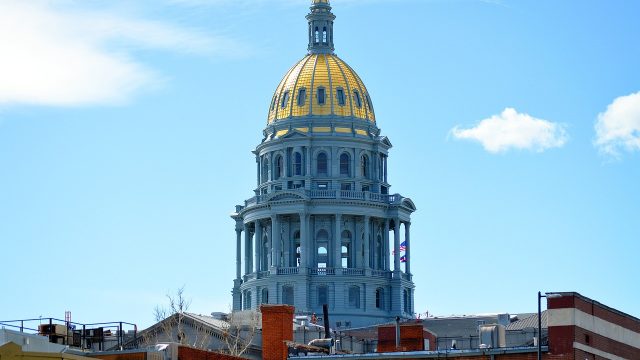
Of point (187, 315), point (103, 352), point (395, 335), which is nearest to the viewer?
point (103, 352)

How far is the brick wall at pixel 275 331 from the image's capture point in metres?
97.1

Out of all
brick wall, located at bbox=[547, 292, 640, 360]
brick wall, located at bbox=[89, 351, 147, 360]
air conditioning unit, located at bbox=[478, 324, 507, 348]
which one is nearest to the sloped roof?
air conditioning unit, located at bbox=[478, 324, 507, 348]

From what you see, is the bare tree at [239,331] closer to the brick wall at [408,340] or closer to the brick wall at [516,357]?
the brick wall at [408,340]

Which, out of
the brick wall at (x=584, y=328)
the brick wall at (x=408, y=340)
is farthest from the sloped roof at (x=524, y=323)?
the brick wall at (x=584, y=328)

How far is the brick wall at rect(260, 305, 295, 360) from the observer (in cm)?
9712

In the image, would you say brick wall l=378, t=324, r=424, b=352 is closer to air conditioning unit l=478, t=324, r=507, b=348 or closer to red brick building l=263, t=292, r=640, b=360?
air conditioning unit l=478, t=324, r=507, b=348

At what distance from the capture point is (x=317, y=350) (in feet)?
335

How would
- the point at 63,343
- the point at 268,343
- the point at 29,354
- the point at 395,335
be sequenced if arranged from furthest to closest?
the point at 395,335 < the point at 268,343 < the point at 63,343 < the point at 29,354

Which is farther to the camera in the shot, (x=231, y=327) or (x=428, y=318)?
(x=428, y=318)

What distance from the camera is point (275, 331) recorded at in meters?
97.8

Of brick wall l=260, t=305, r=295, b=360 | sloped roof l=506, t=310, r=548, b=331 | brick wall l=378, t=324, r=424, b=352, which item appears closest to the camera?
brick wall l=260, t=305, r=295, b=360

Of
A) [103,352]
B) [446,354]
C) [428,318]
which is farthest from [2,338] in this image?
[428,318]

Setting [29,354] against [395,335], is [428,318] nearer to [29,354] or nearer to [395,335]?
[395,335]

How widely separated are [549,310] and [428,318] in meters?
95.3
